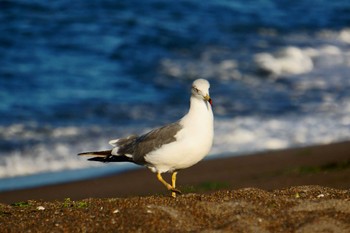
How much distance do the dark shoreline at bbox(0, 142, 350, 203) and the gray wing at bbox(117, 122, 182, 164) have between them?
Result: 1.12 m

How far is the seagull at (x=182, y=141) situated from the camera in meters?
6.95

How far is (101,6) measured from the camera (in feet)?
76.5

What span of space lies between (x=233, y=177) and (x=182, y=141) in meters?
3.03

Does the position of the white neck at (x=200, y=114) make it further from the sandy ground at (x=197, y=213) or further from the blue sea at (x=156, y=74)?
the blue sea at (x=156, y=74)

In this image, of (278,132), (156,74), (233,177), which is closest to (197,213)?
(233,177)

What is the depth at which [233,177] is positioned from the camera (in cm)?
988

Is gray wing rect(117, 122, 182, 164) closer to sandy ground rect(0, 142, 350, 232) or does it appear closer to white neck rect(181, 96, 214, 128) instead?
white neck rect(181, 96, 214, 128)

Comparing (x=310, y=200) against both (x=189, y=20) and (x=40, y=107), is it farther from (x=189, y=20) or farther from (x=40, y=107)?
(x=189, y=20)

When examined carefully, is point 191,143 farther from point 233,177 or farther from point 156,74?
point 156,74

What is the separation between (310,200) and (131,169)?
4774mm

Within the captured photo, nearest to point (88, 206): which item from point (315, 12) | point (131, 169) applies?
point (131, 169)

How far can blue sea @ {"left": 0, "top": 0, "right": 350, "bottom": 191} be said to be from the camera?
1209cm

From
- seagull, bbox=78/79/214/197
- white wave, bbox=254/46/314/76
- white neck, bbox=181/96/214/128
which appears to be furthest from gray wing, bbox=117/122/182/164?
white wave, bbox=254/46/314/76

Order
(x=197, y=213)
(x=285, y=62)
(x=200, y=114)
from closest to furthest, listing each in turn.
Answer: (x=197, y=213) → (x=200, y=114) → (x=285, y=62)
